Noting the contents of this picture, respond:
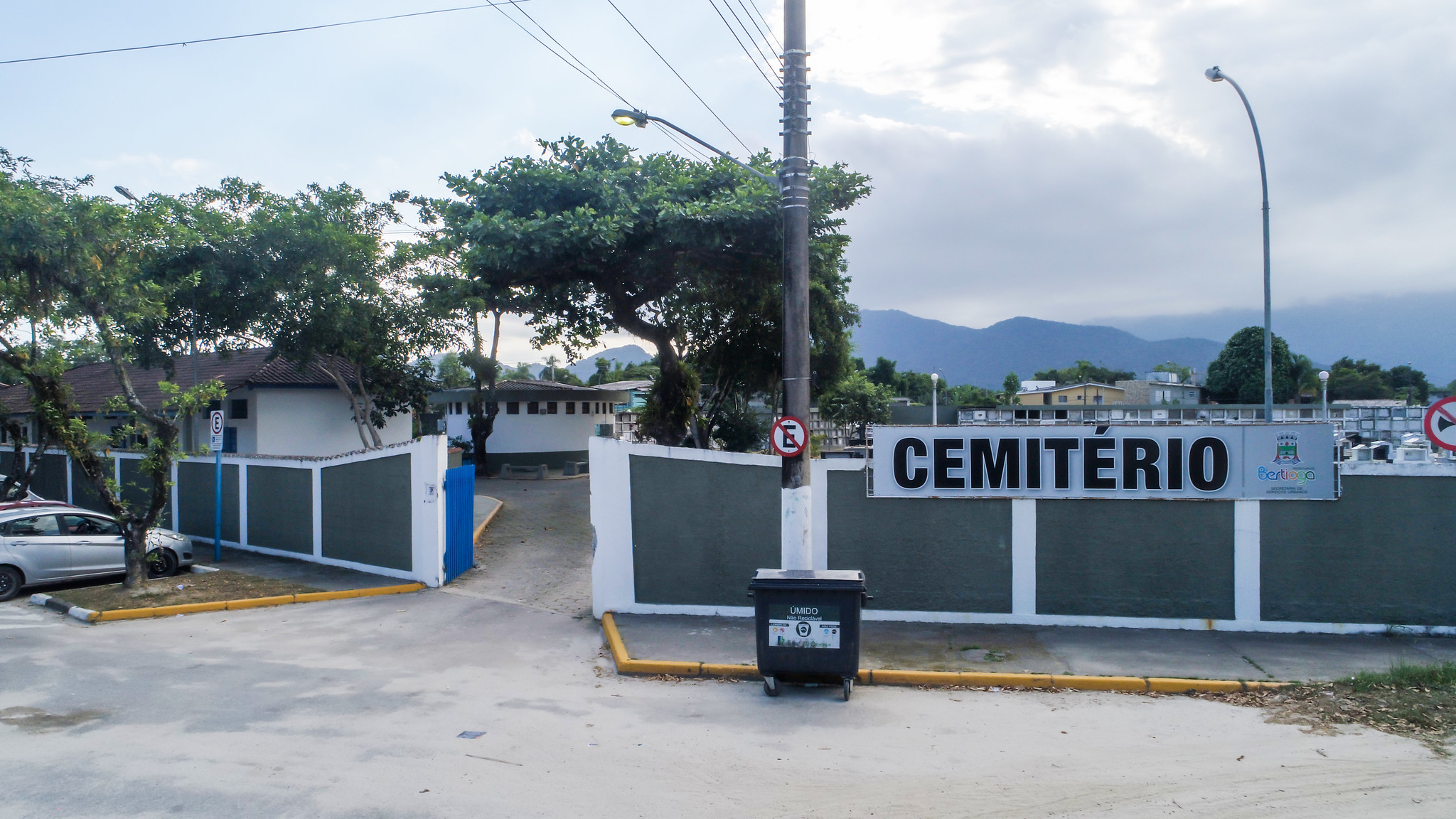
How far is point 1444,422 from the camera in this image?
8.97 meters

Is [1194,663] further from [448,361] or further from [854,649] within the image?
[448,361]

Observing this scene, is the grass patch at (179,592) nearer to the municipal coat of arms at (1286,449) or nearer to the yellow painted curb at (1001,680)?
the yellow painted curb at (1001,680)

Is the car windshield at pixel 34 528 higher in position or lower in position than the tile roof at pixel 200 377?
lower

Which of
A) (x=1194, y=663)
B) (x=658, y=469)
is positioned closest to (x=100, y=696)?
(x=658, y=469)

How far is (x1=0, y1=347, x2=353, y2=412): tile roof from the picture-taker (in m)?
24.2

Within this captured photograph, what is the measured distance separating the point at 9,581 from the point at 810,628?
13092 millimetres

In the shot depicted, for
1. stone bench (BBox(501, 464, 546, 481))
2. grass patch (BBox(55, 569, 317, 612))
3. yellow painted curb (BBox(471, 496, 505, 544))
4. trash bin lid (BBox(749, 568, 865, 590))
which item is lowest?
grass patch (BBox(55, 569, 317, 612))

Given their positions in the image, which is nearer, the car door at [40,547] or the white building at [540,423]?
the car door at [40,547]

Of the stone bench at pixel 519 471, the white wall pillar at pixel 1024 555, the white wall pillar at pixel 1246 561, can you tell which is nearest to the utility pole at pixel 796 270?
the white wall pillar at pixel 1024 555

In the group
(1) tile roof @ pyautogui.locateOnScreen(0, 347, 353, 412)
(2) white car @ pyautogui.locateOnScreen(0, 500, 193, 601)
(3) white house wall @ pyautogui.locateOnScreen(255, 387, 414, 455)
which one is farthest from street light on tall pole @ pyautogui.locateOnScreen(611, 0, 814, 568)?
(3) white house wall @ pyautogui.locateOnScreen(255, 387, 414, 455)

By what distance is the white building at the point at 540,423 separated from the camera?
110ft

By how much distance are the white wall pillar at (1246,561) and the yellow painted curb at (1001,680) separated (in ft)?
7.02

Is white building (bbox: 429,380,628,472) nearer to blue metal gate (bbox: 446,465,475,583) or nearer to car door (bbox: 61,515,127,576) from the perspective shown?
blue metal gate (bbox: 446,465,475,583)

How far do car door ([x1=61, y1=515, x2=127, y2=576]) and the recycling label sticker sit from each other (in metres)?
11.4
